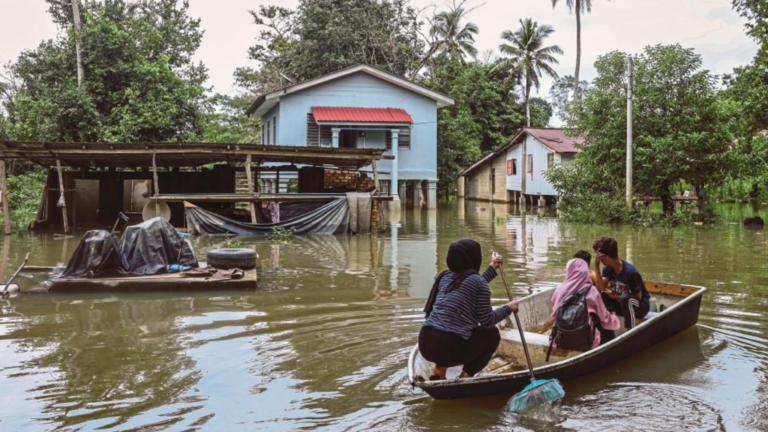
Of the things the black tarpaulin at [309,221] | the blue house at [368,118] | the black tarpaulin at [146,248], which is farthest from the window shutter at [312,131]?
the black tarpaulin at [146,248]

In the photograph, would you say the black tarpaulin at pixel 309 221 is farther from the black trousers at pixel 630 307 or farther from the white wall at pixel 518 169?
the white wall at pixel 518 169

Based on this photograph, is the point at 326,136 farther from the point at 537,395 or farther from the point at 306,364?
the point at 537,395

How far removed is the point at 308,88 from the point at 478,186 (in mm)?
19466

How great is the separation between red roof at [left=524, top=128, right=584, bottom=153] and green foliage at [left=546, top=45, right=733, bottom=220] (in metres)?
7.94

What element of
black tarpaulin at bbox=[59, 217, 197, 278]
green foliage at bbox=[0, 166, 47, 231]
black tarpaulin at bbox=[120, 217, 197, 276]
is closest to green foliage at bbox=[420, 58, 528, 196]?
green foliage at bbox=[0, 166, 47, 231]

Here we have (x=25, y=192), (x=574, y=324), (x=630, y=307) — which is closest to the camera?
(x=574, y=324)

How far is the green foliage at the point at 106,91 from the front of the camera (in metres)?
27.3

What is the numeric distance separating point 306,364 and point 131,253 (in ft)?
18.1

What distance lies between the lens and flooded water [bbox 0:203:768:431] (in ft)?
17.5

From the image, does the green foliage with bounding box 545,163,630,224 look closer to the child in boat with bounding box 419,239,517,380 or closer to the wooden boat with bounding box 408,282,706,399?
the wooden boat with bounding box 408,282,706,399

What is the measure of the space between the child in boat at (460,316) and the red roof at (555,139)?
90.3 feet

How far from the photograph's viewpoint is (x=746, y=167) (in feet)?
72.3

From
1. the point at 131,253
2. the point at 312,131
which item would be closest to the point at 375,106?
the point at 312,131

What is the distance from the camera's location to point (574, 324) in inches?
242
